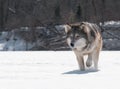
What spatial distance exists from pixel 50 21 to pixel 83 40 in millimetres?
14342

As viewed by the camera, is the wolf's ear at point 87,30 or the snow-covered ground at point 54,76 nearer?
the snow-covered ground at point 54,76

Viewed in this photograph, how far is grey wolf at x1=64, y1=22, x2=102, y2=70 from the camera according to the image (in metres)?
6.70

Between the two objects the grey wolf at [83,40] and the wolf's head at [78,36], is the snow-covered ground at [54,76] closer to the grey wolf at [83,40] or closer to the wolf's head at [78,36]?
the grey wolf at [83,40]

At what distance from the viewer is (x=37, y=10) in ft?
70.6

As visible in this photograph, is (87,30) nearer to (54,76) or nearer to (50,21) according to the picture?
(54,76)

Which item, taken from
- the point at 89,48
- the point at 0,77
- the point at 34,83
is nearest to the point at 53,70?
the point at 89,48

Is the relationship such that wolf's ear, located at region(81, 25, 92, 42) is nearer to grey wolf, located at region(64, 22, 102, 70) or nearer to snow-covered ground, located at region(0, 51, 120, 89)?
grey wolf, located at region(64, 22, 102, 70)

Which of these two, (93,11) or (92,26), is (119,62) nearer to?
(92,26)

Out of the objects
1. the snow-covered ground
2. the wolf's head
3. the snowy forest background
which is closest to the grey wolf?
the wolf's head

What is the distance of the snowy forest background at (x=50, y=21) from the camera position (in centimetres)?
1994

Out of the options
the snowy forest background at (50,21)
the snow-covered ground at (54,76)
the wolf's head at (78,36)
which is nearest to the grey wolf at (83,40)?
the wolf's head at (78,36)

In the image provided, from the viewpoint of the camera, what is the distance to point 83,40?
6.82m

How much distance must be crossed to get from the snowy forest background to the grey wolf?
11.8 metres

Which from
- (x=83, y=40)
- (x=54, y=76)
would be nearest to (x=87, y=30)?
(x=83, y=40)
